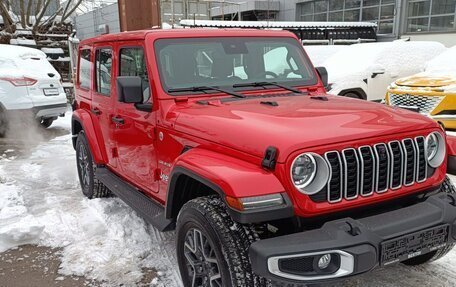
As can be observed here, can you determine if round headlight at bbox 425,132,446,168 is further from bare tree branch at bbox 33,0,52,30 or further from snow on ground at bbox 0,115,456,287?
bare tree branch at bbox 33,0,52,30

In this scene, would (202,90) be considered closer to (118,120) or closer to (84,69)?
(118,120)

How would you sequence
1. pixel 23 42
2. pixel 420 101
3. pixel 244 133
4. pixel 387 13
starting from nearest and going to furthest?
pixel 244 133
pixel 420 101
pixel 23 42
pixel 387 13

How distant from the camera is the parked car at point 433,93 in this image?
665 centimetres

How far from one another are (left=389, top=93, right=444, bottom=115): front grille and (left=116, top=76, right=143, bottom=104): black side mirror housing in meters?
5.19

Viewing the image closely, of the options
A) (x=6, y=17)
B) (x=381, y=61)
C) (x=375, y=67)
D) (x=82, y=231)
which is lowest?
(x=82, y=231)

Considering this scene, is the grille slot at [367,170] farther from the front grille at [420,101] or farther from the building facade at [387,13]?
the building facade at [387,13]

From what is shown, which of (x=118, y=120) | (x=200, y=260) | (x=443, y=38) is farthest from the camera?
(x=443, y=38)

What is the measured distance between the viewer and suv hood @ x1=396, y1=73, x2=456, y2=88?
706 centimetres

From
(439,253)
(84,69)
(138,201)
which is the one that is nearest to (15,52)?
(84,69)

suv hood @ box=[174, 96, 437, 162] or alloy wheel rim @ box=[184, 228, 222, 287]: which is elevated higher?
suv hood @ box=[174, 96, 437, 162]

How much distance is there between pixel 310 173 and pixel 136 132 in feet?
6.46

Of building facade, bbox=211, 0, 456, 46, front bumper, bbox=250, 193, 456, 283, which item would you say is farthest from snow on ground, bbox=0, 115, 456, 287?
building facade, bbox=211, 0, 456, 46

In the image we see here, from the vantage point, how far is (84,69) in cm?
551

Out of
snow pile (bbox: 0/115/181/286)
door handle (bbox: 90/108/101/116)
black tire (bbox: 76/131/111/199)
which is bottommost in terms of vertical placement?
snow pile (bbox: 0/115/181/286)
